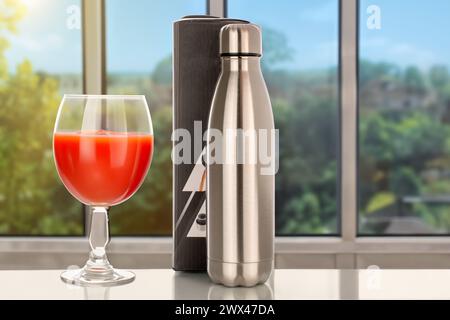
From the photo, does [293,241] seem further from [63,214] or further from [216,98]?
[216,98]

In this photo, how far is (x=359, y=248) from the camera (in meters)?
3.15

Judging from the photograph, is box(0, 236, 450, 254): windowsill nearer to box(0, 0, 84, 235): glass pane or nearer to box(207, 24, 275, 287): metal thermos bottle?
box(0, 0, 84, 235): glass pane

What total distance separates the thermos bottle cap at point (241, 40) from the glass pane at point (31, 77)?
259 centimetres

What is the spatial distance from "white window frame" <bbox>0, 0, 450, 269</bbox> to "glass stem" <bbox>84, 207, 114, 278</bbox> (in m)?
2.40

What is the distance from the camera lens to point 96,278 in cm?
Answer: 70

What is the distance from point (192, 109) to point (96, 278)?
0.21 m

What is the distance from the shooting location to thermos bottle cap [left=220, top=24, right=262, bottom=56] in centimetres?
66

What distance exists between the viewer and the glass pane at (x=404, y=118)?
3180 mm

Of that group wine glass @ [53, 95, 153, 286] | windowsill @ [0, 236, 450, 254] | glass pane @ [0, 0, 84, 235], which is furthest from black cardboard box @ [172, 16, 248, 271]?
glass pane @ [0, 0, 84, 235]

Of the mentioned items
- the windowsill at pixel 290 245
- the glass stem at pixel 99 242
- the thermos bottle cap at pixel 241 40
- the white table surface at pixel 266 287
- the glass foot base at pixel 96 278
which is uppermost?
the thermos bottle cap at pixel 241 40

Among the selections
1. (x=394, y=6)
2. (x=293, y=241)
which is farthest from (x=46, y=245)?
(x=394, y=6)

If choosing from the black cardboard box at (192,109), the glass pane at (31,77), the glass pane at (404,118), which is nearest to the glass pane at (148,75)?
the glass pane at (31,77)

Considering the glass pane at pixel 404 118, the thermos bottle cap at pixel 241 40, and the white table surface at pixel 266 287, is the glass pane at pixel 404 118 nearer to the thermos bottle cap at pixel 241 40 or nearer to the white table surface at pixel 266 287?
the white table surface at pixel 266 287

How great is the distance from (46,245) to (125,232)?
372 millimetres
